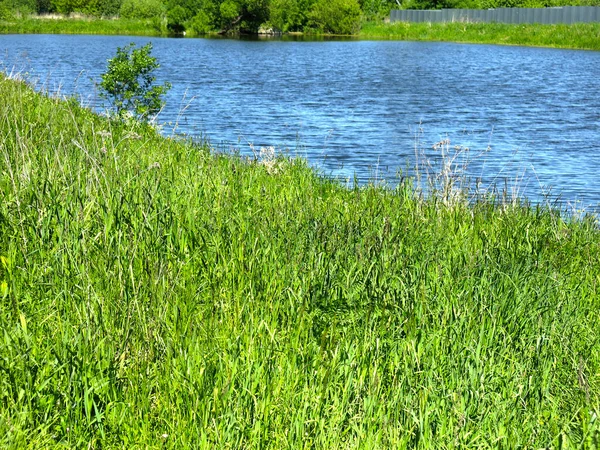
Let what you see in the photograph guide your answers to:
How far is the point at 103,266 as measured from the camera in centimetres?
451

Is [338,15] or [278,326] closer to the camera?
[278,326]

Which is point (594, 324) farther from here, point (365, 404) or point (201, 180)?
point (201, 180)

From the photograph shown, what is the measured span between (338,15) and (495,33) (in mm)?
17819

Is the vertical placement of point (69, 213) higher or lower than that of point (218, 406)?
higher

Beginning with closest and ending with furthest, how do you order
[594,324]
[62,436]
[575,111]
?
1. [62,436]
2. [594,324]
3. [575,111]

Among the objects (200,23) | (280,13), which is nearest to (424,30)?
(280,13)

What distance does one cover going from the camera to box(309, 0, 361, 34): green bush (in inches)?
2709

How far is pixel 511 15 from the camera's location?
2386 inches

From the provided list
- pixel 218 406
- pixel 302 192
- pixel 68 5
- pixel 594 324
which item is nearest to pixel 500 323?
pixel 594 324

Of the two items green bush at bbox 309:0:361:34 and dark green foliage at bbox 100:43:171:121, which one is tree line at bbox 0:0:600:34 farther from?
dark green foliage at bbox 100:43:171:121

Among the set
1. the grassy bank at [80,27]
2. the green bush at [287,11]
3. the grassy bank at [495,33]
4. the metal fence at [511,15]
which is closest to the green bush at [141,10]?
the grassy bank at [80,27]

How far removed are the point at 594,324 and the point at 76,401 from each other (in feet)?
9.49

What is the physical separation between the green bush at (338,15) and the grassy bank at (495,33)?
107cm

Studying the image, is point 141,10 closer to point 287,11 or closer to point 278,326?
point 287,11
